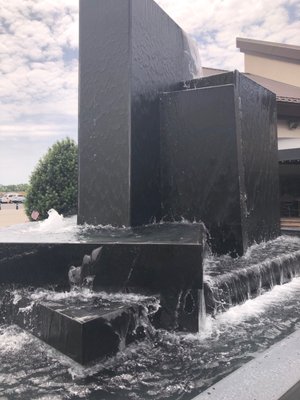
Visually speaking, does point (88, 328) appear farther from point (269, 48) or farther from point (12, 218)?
point (269, 48)

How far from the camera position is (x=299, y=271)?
189 inches

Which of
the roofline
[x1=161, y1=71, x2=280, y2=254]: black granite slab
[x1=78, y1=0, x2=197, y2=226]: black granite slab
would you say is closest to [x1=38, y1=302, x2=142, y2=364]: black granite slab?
[x1=78, y1=0, x2=197, y2=226]: black granite slab

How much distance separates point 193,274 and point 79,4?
13.6ft

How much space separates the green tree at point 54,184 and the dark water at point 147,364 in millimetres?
6559

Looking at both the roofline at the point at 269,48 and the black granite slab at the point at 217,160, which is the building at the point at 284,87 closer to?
the roofline at the point at 269,48

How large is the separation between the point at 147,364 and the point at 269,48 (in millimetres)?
21166

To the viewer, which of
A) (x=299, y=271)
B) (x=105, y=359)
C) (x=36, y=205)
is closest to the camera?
(x=105, y=359)

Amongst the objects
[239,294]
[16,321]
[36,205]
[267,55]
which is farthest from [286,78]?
[16,321]

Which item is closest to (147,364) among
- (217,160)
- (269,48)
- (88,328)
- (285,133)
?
(88,328)

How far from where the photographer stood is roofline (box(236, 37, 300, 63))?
63.7ft

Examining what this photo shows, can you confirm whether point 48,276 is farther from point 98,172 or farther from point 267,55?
point 267,55

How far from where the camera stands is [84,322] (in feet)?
7.36

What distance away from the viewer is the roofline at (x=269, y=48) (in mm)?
19406

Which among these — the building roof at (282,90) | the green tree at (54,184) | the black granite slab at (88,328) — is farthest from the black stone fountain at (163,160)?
the building roof at (282,90)
